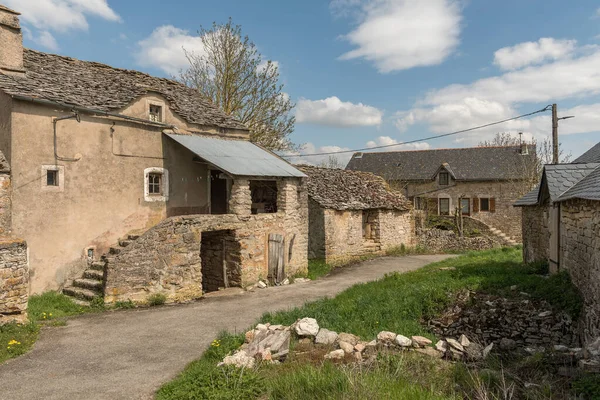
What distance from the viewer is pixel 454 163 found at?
31750mm

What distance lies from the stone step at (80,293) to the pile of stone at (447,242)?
17101 mm

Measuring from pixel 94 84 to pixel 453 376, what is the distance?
12263 millimetres

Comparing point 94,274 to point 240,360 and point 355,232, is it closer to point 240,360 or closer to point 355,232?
point 240,360

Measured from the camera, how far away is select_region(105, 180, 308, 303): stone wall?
33.6ft

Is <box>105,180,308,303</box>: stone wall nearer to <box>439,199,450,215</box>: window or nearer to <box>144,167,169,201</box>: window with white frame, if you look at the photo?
<box>144,167,169,201</box>: window with white frame

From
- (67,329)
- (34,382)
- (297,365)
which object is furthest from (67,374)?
(297,365)

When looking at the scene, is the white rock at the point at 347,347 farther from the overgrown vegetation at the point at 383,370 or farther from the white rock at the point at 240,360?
the white rock at the point at 240,360

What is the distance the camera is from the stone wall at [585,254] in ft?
22.9

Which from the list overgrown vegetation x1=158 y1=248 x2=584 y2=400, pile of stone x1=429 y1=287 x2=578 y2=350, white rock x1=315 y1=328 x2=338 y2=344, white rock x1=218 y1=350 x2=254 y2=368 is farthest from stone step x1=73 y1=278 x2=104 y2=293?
pile of stone x1=429 y1=287 x2=578 y2=350

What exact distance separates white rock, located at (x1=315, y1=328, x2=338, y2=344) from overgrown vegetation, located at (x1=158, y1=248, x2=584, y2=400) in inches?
13.9

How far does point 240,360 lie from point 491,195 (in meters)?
28.0

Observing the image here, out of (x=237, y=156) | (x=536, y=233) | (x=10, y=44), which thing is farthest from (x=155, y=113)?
(x=536, y=233)

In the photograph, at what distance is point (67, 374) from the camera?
606cm

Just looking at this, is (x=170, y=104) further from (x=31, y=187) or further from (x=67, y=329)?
(x=67, y=329)
